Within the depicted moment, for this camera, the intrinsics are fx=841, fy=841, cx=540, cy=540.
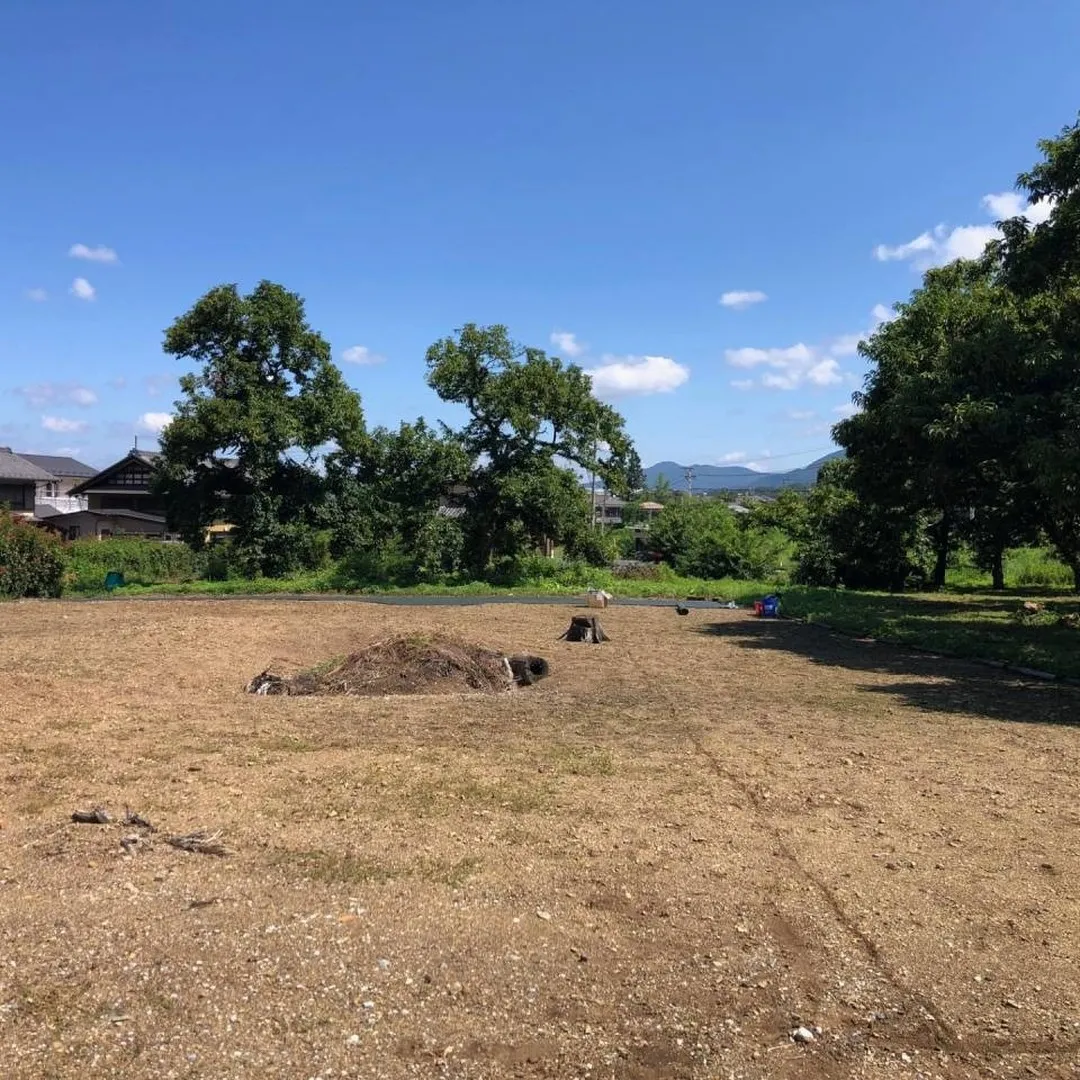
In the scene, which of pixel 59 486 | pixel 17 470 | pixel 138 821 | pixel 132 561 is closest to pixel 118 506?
pixel 17 470

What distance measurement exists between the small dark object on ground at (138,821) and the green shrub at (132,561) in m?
21.6

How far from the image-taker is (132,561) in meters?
25.0

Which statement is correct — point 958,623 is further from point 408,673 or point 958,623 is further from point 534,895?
point 534,895

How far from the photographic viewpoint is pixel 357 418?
25.5 meters

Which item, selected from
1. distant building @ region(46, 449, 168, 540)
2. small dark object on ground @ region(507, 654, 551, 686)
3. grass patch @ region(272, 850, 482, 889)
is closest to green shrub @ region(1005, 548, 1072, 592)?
small dark object on ground @ region(507, 654, 551, 686)

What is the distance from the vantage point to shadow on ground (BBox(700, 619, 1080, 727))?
840cm

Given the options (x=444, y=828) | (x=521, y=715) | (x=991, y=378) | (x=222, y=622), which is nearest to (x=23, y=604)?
(x=222, y=622)

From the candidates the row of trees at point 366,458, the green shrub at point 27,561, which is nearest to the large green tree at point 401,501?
the row of trees at point 366,458

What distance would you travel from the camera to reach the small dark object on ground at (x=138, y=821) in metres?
4.40

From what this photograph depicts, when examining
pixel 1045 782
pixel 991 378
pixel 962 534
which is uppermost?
pixel 991 378

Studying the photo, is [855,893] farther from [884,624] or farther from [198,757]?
[884,624]

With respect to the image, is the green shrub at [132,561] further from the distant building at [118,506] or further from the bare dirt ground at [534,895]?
the bare dirt ground at [534,895]

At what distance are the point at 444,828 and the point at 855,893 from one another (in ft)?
6.81

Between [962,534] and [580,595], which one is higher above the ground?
[962,534]
